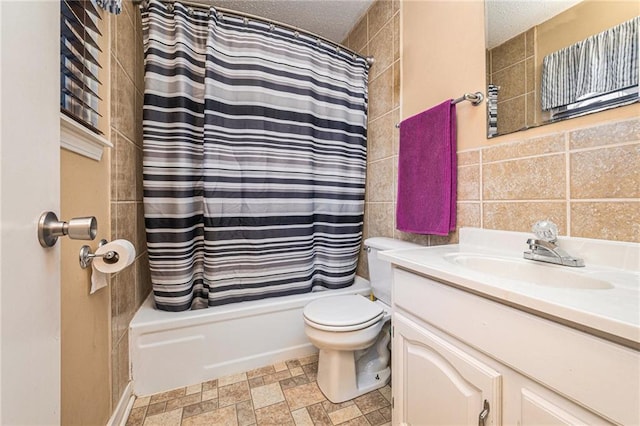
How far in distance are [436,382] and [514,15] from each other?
1361mm

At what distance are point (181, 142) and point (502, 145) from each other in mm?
1500

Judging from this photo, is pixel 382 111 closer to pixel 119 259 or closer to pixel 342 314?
pixel 342 314

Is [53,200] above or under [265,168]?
under

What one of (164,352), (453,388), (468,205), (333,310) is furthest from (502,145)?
(164,352)

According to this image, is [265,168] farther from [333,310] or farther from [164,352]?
[164,352]

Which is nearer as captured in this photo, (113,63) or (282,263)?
(113,63)

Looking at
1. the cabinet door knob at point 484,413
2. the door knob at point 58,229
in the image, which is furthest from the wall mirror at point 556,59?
the door knob at point 58,229

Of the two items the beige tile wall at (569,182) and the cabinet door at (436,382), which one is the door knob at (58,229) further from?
the beige tile wall at (569,182)

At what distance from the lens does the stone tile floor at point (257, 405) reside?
1114mm

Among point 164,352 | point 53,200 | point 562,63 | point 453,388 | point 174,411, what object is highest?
point 562,63

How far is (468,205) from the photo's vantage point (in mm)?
1141

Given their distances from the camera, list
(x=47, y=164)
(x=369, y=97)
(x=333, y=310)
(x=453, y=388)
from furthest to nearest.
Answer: (x=369, y=97) < (x=333, y=310) < (x=453, y=388) < (x=47, y=164)

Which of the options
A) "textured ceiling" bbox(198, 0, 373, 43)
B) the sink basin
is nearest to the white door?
the sink basin

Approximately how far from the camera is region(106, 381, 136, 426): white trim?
1032 millimetres
